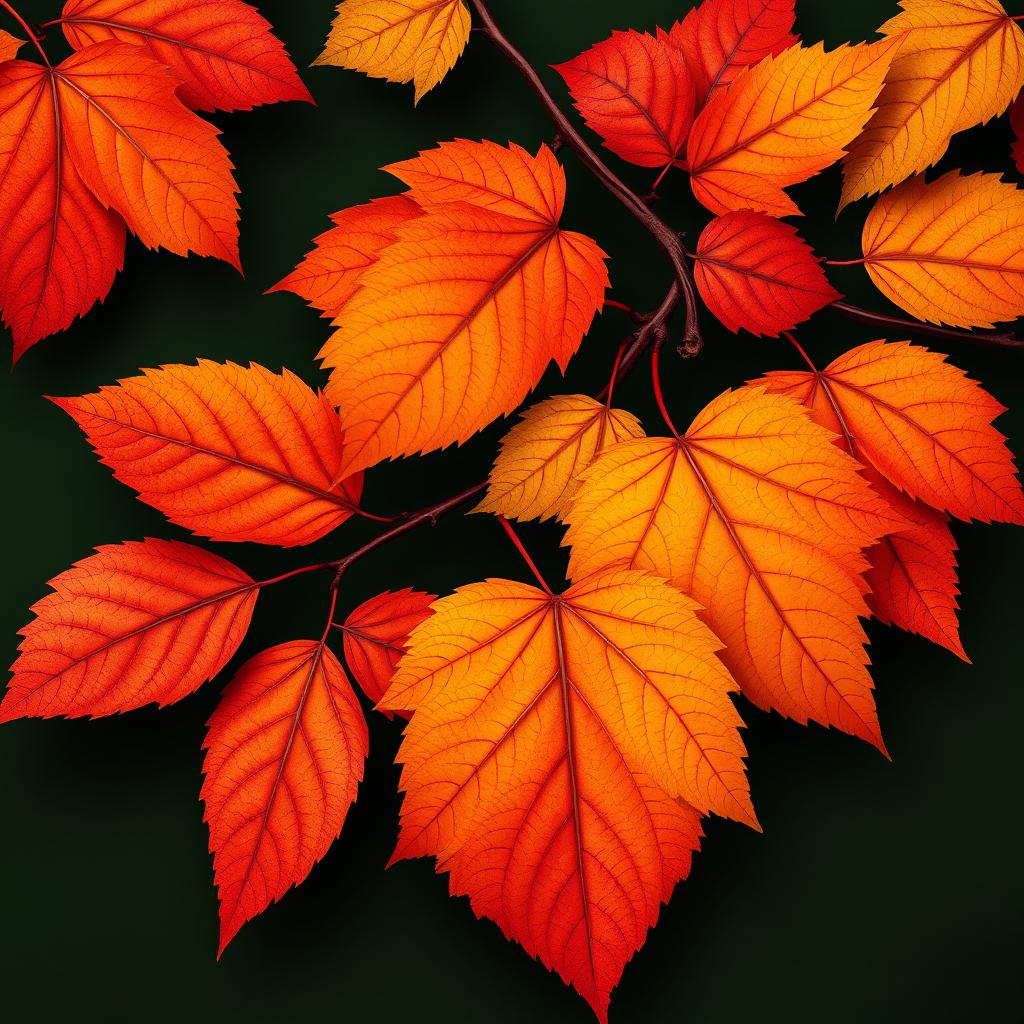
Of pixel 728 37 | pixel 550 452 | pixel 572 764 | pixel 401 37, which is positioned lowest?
pixel 572 764

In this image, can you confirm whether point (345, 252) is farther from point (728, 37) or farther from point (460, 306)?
point (728, 37)

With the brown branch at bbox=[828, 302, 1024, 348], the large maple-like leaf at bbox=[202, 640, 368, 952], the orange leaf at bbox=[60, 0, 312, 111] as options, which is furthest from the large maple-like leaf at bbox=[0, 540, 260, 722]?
the brown branch at bbox=[828, 302, 1024, 348]

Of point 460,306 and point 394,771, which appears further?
point 394,771

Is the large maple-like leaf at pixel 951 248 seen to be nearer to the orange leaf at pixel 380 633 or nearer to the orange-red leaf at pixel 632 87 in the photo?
the orange-red leaf at pixel 632 87

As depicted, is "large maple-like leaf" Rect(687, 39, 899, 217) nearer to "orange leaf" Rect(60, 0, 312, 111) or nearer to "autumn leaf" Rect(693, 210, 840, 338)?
"autumn leaf" Rect(693, 210, 840, 338)

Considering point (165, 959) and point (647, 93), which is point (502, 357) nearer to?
point (647, 93)

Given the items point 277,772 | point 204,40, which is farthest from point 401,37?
point 277,772
